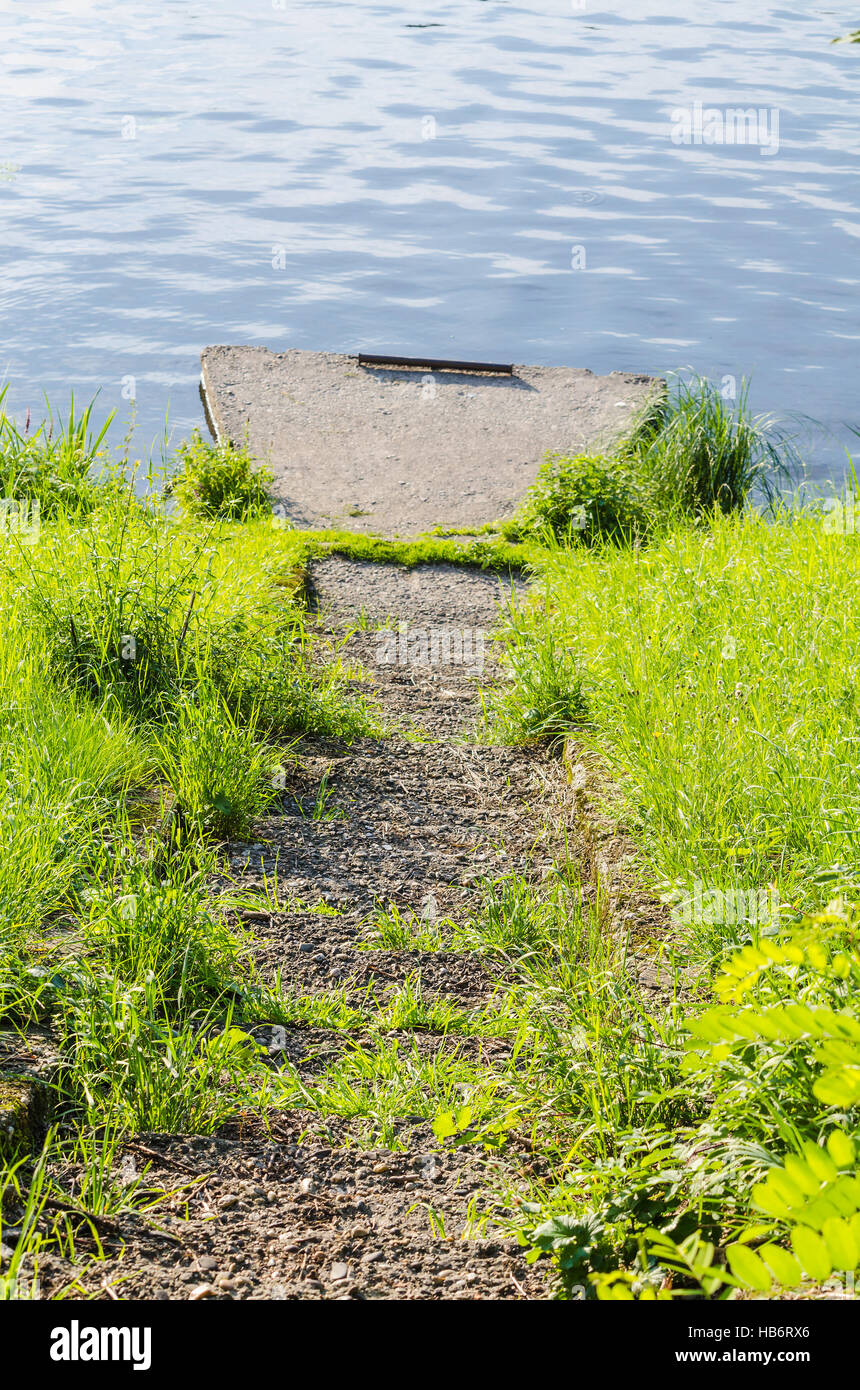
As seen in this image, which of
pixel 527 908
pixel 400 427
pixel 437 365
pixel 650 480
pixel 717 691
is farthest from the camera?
pixel 437 365

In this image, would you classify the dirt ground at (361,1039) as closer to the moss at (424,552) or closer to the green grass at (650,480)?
the moss at (424,552)

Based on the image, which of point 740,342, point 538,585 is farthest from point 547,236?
point 538,585

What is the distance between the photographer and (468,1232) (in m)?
2.54

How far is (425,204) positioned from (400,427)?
1205cm

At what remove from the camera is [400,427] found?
30.8 ft

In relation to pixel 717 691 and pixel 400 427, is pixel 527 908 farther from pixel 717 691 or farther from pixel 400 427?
pixel 400 427

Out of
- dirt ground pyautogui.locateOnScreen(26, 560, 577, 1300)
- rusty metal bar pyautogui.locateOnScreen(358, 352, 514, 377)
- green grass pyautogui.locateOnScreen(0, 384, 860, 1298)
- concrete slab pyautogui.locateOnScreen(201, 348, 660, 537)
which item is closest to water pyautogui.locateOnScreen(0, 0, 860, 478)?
concrete slab pyautogui.locateOnScreen(201, 348, 660, 537)

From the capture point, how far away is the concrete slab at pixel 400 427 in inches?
324

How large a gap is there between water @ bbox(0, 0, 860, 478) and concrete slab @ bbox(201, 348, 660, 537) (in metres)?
1.05

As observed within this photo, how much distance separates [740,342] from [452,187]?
8.55 m

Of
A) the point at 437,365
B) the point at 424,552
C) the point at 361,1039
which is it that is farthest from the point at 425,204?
the point at 361,1039

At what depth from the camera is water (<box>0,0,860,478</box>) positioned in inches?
546

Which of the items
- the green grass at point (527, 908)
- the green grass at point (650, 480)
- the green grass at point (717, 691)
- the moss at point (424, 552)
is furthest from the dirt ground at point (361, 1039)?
the green grass at point (650, 480)
